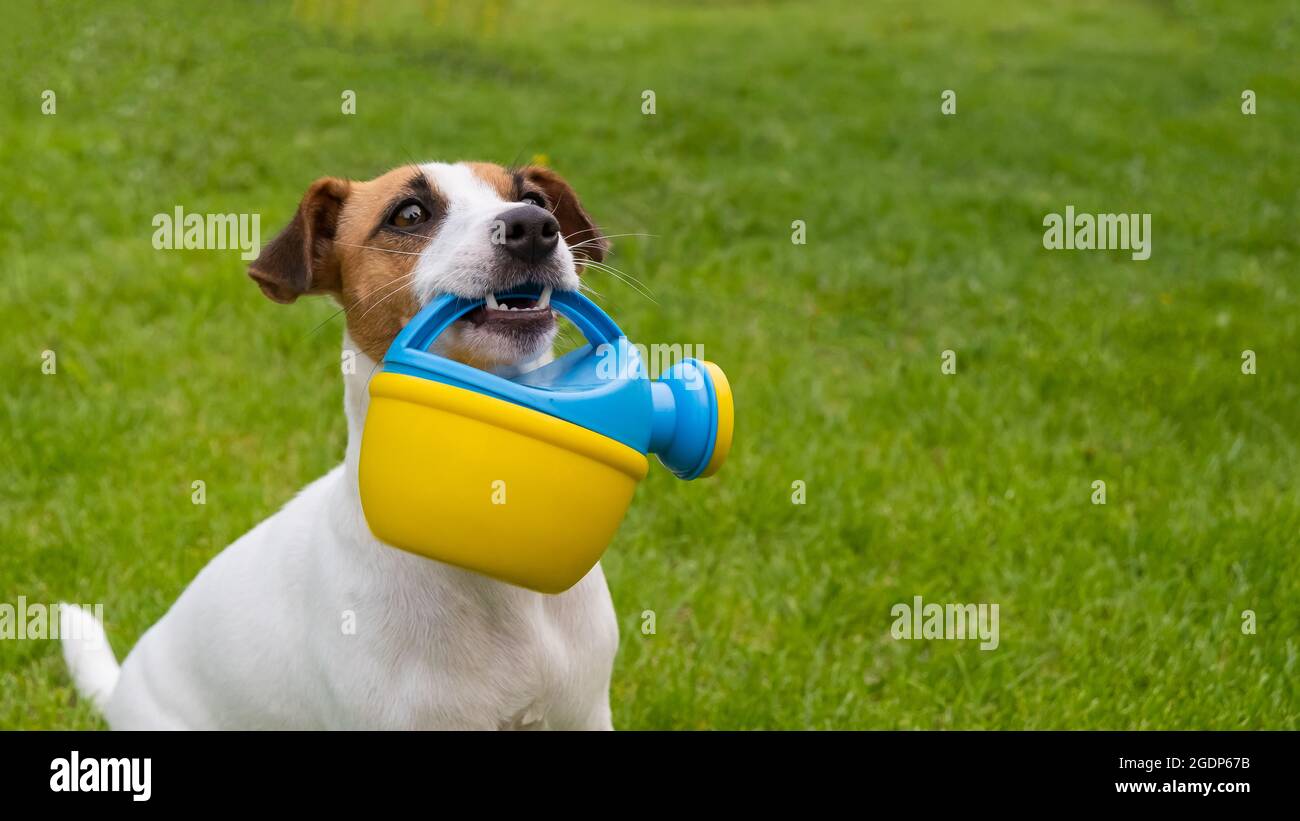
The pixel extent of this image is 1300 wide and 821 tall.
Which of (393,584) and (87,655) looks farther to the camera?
(87,655)

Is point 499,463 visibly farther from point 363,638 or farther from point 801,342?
point 801,342

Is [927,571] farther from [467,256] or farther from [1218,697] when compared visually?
[467,256]

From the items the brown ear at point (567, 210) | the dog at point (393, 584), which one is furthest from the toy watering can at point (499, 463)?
the brown ear at point (567, 210)

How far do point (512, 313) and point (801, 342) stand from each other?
3.96 meters

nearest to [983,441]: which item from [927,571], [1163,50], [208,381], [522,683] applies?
[927,571]

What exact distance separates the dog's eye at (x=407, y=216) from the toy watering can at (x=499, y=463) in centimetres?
57

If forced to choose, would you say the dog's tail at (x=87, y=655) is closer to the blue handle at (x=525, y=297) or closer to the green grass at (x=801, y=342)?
the green grass at (x=801, y=342)

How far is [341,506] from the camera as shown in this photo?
3.05 meters

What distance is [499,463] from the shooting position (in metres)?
2.41

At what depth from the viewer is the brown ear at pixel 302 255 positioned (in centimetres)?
309

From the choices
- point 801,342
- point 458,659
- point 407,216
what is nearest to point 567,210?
point 407,216

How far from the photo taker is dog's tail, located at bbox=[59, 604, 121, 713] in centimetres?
393

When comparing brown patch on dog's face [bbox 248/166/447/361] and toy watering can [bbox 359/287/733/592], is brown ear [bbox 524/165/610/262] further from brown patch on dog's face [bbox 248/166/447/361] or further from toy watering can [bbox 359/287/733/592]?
toy watering can [bbox 359/287/733/592]
